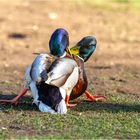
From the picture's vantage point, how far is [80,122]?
7.80 m

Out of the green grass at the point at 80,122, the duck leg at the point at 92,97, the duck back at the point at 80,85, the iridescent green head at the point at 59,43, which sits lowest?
the duck leg at the point at 92,97

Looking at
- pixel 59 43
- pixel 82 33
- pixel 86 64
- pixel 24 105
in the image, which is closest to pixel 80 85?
pixel 59 43

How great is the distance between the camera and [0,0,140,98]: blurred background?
1088 centimetres

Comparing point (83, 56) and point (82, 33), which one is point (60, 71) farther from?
point (82, 33)

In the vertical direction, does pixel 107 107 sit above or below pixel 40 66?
below

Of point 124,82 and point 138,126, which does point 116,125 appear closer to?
point 138,126

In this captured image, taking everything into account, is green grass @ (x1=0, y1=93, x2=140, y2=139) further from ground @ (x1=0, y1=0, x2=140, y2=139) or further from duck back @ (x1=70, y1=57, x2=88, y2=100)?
duck back @ (x1=70, y1=57, x2=88, y2=100)

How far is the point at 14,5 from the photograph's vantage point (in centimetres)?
1672

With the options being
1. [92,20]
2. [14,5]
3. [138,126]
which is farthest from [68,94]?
[14,5]

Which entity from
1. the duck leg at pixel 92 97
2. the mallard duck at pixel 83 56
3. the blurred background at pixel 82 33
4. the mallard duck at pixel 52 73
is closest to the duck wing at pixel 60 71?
the mallard duck at pixel 52 73

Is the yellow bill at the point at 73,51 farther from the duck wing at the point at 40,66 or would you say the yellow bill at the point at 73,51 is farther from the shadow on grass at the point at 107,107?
the shadow on grass at the point at 107,107

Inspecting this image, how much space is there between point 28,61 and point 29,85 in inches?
156

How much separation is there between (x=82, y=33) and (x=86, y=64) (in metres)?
2.65

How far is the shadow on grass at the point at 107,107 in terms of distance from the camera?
845cm
